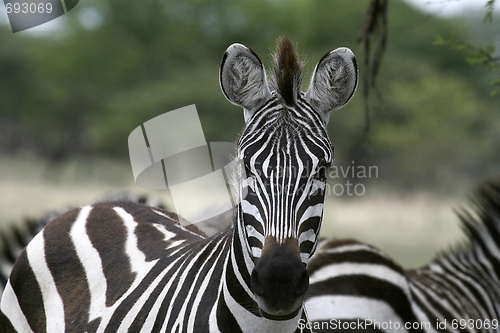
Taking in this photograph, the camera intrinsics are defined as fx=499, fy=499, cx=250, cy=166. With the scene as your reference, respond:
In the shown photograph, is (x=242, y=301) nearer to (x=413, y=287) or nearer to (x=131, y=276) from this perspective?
(x=131, y=276)

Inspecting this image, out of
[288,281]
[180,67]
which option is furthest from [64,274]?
[180,67]

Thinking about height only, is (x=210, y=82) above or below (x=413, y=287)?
above

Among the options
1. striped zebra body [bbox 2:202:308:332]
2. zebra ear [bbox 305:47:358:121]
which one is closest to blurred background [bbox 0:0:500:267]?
striped zebra body [bbox 2:202:308:332]

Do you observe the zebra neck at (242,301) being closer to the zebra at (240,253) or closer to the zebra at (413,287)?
the zebra at (240,253)

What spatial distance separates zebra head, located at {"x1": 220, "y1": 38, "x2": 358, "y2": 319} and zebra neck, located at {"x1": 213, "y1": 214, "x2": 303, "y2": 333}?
62mm

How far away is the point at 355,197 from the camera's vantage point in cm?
2058

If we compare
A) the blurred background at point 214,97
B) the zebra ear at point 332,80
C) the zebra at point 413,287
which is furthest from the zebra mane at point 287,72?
the blurred background at point 214,97

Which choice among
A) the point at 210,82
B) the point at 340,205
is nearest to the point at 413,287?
the point at 340,205

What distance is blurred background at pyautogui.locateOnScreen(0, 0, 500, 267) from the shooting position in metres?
21.8

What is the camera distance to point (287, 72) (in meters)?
2.51

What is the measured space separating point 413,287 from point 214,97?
20597mm

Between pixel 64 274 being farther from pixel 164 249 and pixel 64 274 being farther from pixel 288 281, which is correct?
pixel 288 281

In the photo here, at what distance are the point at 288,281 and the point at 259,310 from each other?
1.11 ft

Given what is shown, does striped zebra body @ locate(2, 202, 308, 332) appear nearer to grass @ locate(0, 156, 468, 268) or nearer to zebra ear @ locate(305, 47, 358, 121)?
zebra ear @ locate(305, 47, 358, 121)
